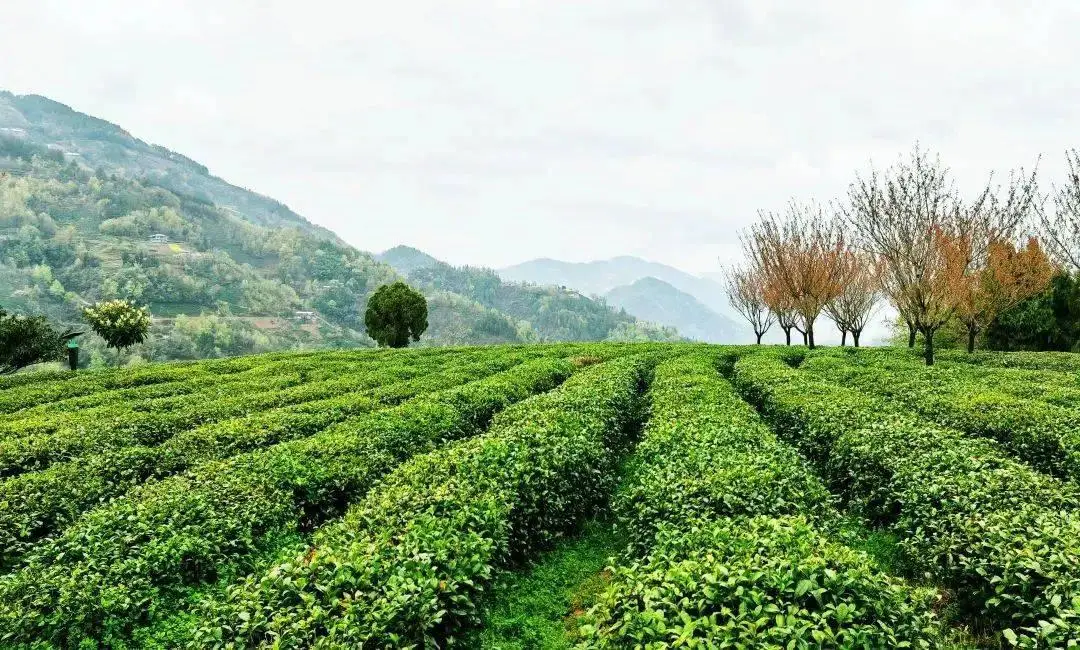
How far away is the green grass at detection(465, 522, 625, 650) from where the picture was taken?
276 inches

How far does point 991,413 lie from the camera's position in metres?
13.1

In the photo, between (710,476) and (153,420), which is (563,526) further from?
(153,420)

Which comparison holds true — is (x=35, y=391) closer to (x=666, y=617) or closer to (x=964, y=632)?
(x=666, y=617)

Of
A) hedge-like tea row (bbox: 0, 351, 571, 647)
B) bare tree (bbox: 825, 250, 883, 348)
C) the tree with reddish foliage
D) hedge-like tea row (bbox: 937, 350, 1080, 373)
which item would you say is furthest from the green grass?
bare tree (bbox: 825, 250, 883, 348)

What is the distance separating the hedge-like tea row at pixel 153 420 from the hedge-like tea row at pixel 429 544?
398 inches

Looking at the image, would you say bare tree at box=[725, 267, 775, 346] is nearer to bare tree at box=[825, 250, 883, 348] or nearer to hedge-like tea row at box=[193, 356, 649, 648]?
bare tree at box=[825, 250, 883, 348]

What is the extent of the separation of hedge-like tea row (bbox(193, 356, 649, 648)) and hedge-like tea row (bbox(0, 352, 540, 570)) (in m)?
5.39

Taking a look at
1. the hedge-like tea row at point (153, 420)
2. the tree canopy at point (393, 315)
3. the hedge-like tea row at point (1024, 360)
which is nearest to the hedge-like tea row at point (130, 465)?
the hedge-like tea row at point (153, 420)

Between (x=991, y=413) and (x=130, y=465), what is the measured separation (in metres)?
19.9

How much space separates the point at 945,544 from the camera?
6941mm

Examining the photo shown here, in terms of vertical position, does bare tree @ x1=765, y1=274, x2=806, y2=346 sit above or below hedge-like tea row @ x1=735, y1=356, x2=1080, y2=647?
above

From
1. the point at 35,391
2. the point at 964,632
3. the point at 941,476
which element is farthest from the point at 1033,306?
the point at 35,391

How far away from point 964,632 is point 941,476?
8.30 feet

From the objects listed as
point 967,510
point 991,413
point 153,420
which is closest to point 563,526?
point 967,510
